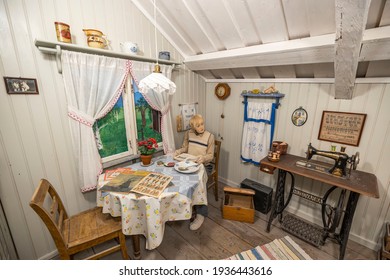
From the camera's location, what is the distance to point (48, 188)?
1.47 metres

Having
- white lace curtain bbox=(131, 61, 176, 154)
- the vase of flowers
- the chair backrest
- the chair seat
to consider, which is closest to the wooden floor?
the chair seat

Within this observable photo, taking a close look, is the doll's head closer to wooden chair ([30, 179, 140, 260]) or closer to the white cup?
the white cup

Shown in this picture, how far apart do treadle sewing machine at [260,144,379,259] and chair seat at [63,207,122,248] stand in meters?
1.68

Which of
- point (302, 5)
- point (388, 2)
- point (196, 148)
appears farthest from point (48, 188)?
point (388, 2)

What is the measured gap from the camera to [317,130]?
210cm

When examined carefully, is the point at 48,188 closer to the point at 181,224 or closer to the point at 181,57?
the point at 181,224

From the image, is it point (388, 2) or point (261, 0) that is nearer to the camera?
point (388, 2)

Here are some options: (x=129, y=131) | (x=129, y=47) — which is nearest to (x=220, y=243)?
(x=129, y=131)

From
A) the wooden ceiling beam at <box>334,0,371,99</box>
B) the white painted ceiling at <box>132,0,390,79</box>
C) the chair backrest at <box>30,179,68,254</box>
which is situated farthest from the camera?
the white painted ceiling at <box>132,0,390,79</box>

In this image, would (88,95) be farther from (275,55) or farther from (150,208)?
(275,55)

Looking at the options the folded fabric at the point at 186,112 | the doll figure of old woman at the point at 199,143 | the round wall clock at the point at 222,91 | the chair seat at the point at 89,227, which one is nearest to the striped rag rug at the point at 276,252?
the doll figure of old woman at the point at 199,143

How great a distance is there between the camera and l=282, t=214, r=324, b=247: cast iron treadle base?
6.35 ft

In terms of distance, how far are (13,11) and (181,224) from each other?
2.52 meters

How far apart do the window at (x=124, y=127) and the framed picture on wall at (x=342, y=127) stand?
215cm
